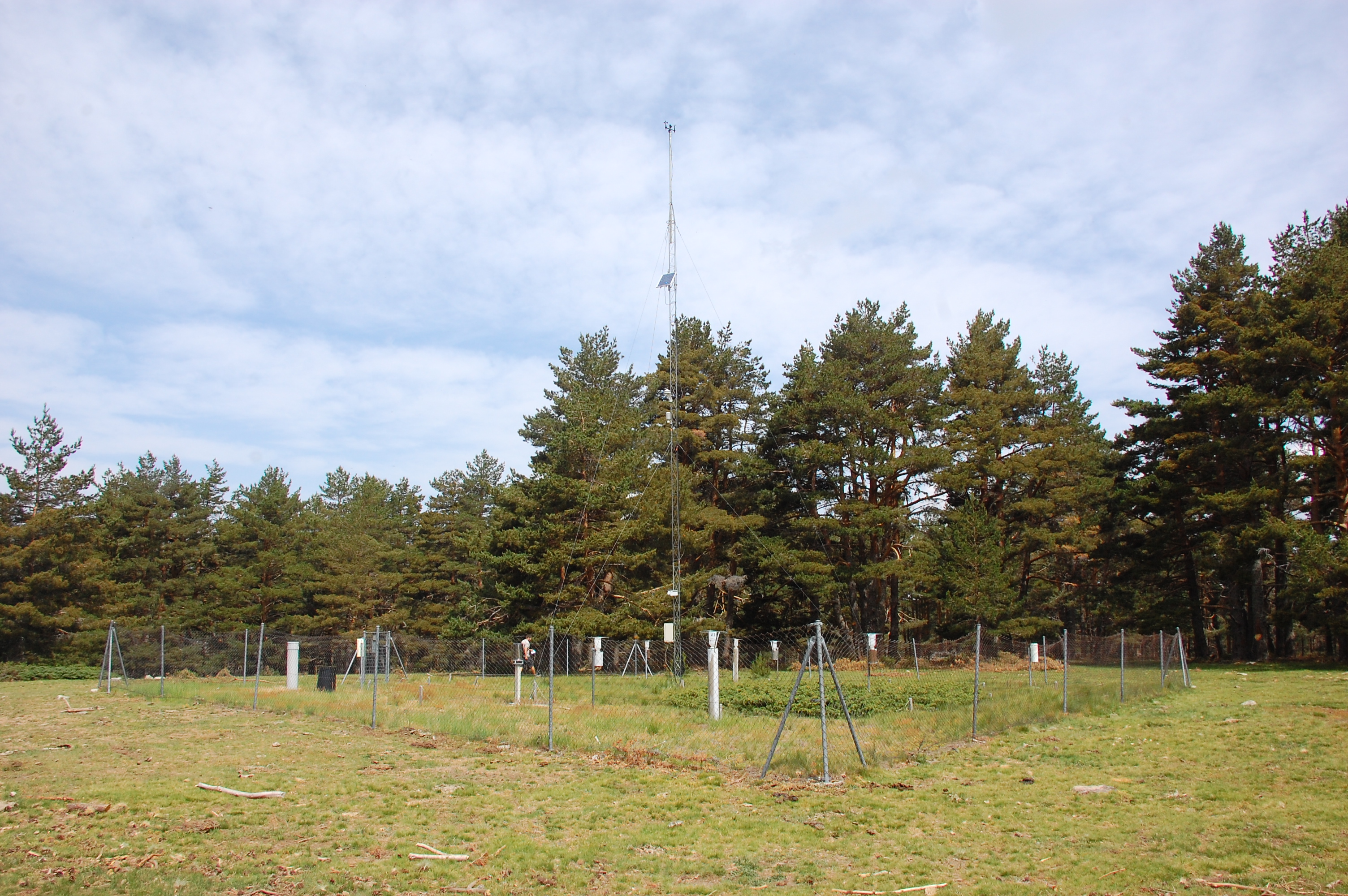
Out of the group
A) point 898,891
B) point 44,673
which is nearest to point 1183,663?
point 898,891

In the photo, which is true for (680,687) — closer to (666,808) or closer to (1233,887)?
(666,808)

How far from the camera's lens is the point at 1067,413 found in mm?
50688

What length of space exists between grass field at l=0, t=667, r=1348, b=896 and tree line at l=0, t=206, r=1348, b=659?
20400mm

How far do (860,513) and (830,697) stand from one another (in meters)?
21.4

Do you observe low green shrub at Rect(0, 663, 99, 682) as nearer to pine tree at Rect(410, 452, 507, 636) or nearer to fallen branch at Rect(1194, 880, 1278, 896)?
pine tree at Rect(410, 452, 507, 636)

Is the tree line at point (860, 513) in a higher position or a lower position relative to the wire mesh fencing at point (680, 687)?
higher

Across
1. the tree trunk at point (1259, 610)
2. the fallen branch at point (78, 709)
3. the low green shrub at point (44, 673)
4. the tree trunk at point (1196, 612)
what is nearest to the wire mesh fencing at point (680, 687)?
the low green shrub at point (44, 673)

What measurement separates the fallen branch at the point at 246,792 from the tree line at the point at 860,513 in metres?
25.0

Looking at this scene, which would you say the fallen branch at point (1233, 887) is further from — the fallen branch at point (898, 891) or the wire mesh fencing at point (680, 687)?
the wire mesh fencing at point (680, 687)

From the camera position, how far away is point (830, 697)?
19531 millimetres

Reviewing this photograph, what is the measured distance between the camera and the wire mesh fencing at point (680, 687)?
14336mm

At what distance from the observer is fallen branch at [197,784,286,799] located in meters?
9.24

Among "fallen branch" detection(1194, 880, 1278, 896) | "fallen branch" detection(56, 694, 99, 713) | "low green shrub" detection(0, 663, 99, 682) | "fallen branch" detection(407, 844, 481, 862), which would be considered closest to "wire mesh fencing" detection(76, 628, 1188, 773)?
"low green shrub" detection(0, 663, 99, 682)

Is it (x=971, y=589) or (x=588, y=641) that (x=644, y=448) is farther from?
(x=971, y=589)
